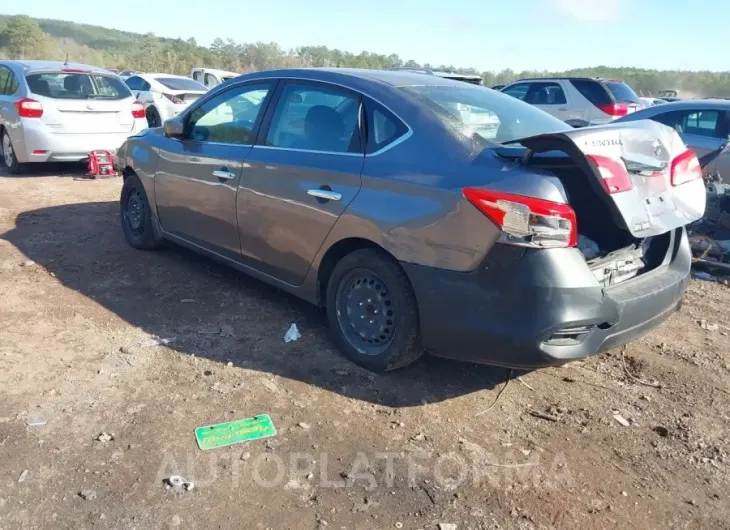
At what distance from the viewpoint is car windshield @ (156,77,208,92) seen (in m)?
14.8

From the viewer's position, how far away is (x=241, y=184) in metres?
4.55

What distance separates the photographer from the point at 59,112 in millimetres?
9180

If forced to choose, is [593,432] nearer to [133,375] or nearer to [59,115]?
[133,375]

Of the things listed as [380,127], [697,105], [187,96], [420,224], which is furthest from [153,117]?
[420,224]

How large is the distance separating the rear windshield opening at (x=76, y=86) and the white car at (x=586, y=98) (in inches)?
319

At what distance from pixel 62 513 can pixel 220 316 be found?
82.3 inches

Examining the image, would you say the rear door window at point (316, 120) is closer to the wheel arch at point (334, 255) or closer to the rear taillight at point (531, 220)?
the wheel arch at point (334, 255)

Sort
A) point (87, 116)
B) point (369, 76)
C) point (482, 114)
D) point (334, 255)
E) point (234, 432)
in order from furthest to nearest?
point (87, 116) → point (369, 76) → point (334, 255) → point (482, 114) → point (234, 432)

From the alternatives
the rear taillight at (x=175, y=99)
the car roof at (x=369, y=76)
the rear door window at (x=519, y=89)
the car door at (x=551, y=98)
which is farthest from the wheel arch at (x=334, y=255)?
the rear door window at (x=519, y=89)

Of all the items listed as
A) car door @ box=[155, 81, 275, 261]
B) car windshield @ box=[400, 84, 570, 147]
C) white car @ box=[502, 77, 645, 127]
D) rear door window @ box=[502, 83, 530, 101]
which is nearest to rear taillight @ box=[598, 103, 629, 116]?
white car @ box=[502, 77, 645, 127]

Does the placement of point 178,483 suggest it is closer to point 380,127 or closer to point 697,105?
point 380,127

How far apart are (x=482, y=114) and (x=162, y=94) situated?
1169cm

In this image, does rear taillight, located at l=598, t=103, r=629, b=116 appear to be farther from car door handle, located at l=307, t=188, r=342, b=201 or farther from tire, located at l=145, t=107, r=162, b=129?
car door handle, located at l=307, t=188, r=342, b=201

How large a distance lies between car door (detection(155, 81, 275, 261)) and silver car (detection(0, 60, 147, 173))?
15.0 feet
